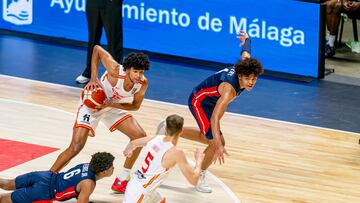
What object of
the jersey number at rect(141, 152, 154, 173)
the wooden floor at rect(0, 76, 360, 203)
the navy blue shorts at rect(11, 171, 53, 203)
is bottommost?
the wooden floor at rect(0, 76, 360, 203)

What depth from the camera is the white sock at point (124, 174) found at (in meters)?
9.63

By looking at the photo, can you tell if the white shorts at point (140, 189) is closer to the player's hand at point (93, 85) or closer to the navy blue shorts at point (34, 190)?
the navy blue shorts at point (34, 190)

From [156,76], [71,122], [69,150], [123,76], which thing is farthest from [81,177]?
[156,76]

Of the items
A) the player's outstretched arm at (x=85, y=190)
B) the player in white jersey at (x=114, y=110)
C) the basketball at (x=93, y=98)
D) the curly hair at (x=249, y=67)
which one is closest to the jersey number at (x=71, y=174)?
the player's outstretched arm at (x=85, y=190)

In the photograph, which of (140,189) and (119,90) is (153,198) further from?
(119,90)

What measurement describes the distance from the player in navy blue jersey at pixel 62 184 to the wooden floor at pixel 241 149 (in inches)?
26.6

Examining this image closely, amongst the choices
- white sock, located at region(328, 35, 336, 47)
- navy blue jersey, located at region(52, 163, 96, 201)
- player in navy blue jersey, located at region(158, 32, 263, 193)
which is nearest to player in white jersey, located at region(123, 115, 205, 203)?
navy blue jersey, located at region(52, 163, 96, 201)

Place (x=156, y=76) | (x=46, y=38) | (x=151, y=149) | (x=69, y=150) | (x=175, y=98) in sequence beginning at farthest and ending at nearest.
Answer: (x=46, y=38) → (x=156, y=76) → (x=175, y=98) → (x=69, y=150) → (x=151, y=149)

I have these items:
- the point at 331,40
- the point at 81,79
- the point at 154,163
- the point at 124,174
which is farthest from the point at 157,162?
the point at 331,40

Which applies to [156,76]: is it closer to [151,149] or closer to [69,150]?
[69,150]

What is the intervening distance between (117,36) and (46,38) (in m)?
2.60

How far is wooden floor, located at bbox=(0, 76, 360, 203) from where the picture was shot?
32.5 ft

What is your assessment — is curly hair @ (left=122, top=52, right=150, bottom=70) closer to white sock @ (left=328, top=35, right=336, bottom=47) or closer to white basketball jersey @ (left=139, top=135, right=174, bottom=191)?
white basketball jersey @ (left=139, top=135, right=174, bottom=191)

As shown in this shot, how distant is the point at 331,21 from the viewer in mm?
15844
